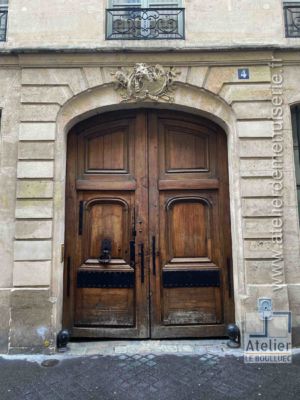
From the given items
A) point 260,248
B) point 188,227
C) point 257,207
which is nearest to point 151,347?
point 188,227

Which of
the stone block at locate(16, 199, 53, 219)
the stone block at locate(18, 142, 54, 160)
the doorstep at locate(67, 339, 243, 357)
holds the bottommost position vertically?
the doorstep at locate(67, 339, 243, 357)

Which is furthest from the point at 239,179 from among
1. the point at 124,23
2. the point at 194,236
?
the point at 124,23

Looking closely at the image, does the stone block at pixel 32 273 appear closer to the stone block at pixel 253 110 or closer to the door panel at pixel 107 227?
the door panel at pixel 107 227

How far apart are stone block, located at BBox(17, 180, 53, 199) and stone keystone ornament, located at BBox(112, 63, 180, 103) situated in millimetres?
1655

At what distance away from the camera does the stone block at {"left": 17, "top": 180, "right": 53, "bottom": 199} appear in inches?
173

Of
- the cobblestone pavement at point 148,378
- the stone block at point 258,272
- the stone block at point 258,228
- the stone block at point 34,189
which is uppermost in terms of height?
the stone block at point 34,189

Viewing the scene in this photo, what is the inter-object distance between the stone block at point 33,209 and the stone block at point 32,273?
62 centimetres

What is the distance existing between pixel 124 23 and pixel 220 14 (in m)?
1.41

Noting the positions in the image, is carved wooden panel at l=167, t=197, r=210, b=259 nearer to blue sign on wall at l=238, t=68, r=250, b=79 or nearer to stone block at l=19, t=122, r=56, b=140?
blue sign on wall at l=238, t=68, r=250, b=79

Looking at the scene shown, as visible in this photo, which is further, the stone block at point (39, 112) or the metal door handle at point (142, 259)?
the metal door handle at point (142, 259)

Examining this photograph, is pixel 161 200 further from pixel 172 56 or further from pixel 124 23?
pixel 124 23

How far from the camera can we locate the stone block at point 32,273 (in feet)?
→ 14.0

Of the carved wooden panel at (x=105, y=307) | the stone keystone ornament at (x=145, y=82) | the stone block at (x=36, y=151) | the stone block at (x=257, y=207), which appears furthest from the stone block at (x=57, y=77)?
the carved wooden panel at (x=105, y=307)

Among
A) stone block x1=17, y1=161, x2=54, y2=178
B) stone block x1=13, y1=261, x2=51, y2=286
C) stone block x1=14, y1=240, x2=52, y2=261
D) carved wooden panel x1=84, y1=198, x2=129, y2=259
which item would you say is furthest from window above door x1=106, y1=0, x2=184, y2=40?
stone block x1=13, y1=261, x2=51, y2=286
